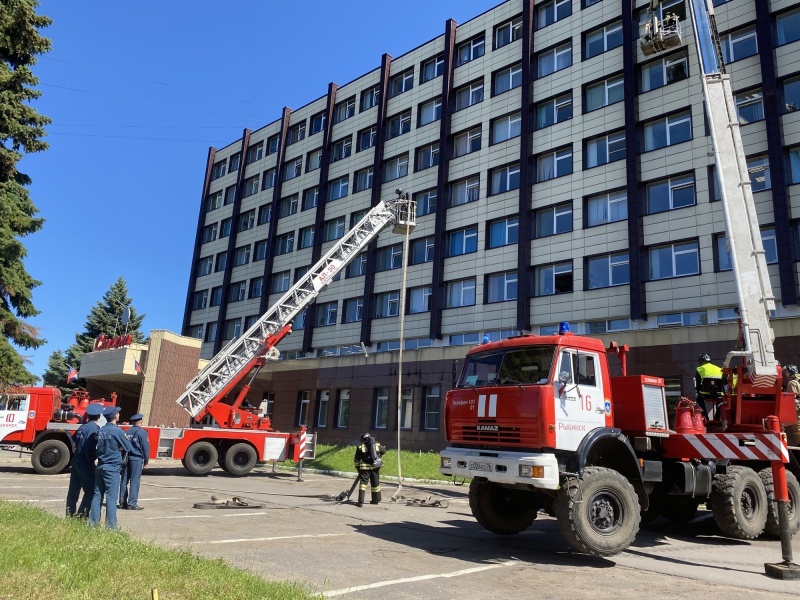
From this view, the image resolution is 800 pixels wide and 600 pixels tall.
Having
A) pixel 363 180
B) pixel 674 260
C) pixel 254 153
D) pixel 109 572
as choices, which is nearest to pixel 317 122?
pixel 254 153

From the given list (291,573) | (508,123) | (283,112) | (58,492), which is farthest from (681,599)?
(283,112)

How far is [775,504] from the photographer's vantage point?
10.4 metres

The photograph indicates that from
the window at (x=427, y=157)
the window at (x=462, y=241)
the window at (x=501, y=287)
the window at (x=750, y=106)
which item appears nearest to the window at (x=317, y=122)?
the window at (x=427, y=157)

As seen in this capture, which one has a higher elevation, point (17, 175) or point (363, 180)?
point (363, 180)

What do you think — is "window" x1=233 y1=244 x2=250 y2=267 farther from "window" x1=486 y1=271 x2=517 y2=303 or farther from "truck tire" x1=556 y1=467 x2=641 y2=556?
"truck tire" x1=556 y1=467 x2=641 y2=556

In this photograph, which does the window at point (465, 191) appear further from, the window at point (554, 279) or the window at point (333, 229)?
the window at point (333, 229)

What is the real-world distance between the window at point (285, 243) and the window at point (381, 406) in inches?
541

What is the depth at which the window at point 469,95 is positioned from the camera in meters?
33.3

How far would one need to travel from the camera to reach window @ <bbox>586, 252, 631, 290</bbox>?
25.1 m

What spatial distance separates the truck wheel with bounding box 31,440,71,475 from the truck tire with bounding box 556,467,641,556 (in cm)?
1613

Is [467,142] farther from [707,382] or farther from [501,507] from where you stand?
[501,507]

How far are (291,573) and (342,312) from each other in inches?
1192

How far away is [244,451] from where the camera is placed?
20891 mm

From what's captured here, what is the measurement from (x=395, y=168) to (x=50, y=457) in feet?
80.1
